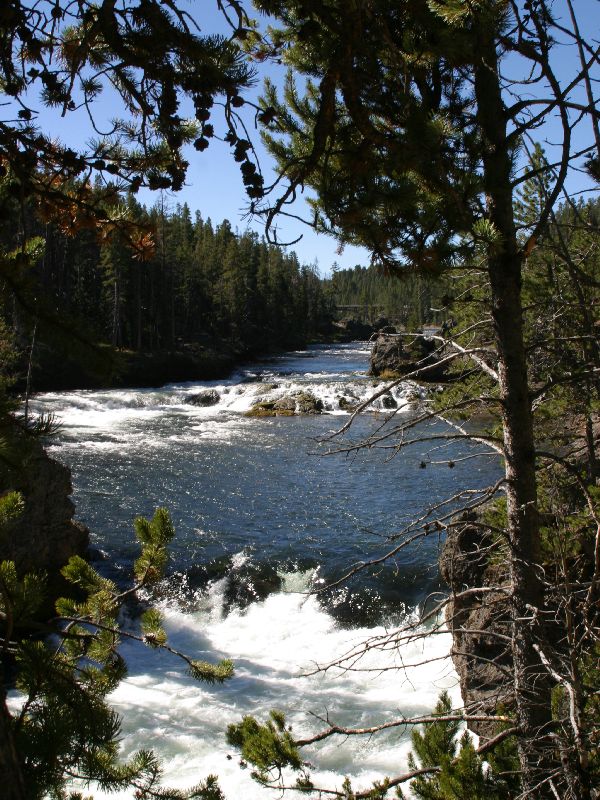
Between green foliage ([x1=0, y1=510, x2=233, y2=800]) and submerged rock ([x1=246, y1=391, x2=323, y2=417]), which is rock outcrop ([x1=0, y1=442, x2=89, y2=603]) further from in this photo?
submerged rock ([x1=246, y1=391, x2=323, y2=417])

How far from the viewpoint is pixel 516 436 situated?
3686mm

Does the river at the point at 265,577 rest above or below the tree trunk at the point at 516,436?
below

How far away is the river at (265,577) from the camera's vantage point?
7.82 metres

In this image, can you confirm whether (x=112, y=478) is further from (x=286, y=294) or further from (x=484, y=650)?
(x=286, y=294)

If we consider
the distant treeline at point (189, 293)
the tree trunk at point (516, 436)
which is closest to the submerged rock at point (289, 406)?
the distant treeline at point (189, 293)

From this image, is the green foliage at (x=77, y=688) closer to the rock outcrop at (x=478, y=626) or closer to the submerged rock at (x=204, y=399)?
the rock outcrop at (x=478, y=626)

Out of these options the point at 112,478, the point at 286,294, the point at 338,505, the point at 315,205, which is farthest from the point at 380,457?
the point at 286,294

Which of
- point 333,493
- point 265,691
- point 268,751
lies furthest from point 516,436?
point 333,493

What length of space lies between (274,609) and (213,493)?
238 inches

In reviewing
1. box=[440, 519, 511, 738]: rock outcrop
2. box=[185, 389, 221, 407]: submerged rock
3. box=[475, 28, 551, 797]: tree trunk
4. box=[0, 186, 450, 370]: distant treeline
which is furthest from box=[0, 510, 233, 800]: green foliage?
box=[185, 389, 221, 407]: submerged rock

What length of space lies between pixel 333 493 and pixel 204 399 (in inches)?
673

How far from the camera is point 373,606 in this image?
1059cm

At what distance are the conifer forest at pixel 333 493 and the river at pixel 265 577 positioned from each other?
65 mm

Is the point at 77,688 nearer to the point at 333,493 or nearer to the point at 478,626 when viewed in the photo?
the point at 478,626
